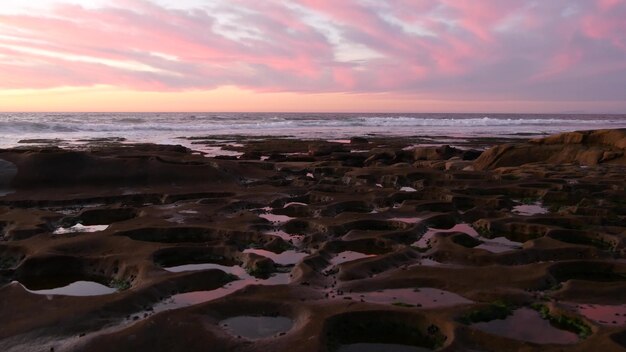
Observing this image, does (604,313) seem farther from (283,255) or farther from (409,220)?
(409,220)

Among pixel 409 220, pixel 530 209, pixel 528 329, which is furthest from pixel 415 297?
pixel 530 209

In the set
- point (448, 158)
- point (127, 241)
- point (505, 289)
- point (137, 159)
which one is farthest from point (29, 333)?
point (448, 158)

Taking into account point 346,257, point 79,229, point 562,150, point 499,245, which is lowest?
point 79,229

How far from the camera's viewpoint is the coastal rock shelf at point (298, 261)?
240 inches

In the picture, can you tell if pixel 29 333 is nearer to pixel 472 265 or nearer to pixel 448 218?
pixel 472 265

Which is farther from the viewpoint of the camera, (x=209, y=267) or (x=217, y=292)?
(x=209, y=267)

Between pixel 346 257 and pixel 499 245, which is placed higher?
pixel 499 245

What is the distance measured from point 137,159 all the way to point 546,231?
1331cm

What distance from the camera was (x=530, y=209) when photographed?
1367 centimetres

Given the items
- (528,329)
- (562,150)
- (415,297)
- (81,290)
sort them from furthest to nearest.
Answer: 1. (562,150)
2. (81,290)
3. (415,297)
4. (528,329)

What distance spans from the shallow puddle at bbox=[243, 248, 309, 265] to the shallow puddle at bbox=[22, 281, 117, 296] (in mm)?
2659

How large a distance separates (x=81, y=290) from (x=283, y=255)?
11.5 feet

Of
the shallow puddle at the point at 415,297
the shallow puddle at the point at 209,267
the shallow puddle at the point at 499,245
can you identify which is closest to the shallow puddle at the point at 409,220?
the shallow puddle at the point at 499,245

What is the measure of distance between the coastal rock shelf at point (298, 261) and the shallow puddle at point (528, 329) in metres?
0.03
